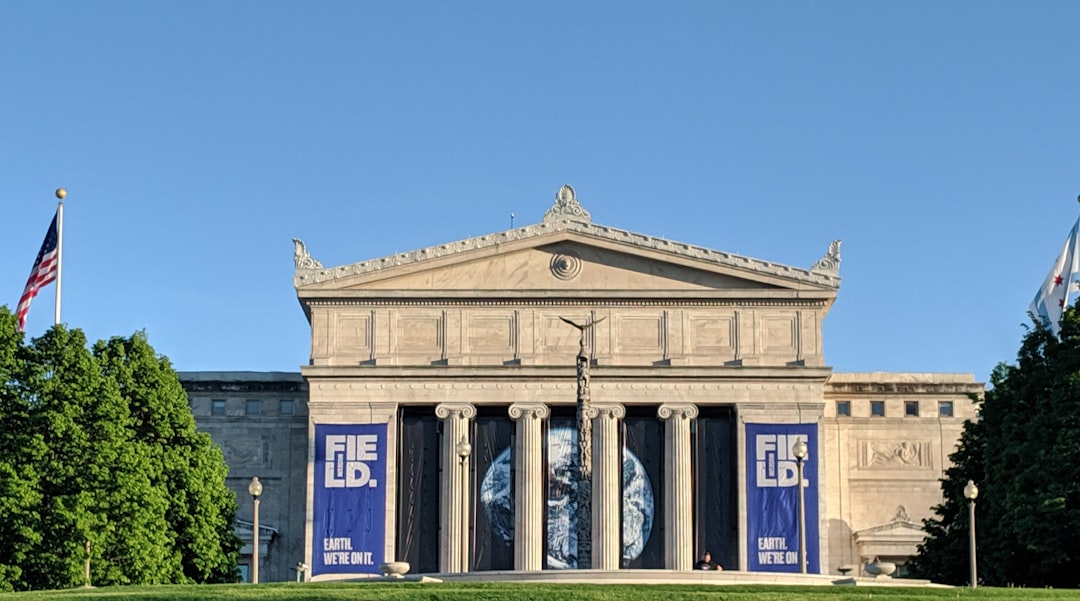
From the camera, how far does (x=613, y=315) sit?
92500mm

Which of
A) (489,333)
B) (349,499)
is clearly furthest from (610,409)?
(349,499)

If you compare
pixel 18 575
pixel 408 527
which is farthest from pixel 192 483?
pixel 408 527

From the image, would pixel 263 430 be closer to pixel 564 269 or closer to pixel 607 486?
pixel 564 269

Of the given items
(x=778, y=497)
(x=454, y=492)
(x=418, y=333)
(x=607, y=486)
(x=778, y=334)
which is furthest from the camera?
(x=418, y=333)

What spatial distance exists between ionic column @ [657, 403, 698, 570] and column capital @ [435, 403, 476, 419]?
9069 millimetres

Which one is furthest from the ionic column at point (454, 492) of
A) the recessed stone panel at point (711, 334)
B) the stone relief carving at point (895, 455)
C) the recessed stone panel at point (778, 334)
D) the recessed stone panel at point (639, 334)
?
the stone relief carving at point (895, 455)

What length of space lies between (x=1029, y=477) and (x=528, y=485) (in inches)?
1102

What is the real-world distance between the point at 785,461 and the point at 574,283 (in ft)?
43.8

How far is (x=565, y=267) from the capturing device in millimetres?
93188

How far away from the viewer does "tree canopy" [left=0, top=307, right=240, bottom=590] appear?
67375mm

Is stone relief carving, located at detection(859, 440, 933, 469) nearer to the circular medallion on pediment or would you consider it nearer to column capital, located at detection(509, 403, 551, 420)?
column capital, located at detection(509, 403, 551, 420)

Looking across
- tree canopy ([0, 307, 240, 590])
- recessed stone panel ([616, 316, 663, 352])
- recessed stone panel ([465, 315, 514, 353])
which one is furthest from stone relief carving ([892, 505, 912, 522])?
tree canopy ([0, 307, 240, 590])

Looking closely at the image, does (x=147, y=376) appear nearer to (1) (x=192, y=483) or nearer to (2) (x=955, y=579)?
(1) (x=192, y=483)

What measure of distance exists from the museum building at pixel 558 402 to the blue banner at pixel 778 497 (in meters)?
0.09
